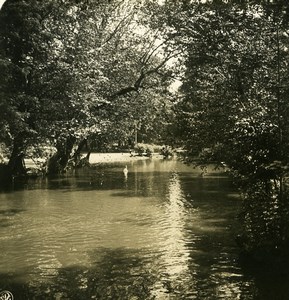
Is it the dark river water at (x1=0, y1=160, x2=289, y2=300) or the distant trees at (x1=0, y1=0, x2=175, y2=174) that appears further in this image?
the distant trees at (x1=0, y1=0, x2=175, y2=174)

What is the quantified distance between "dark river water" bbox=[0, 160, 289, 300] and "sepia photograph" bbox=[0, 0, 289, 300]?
6 centimetres

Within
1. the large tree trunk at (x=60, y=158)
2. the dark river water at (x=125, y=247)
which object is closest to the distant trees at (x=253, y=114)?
the dark river water at (x=125, y=247)

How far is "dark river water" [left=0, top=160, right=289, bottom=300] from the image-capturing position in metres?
10.0

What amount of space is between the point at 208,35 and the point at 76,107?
12833mm

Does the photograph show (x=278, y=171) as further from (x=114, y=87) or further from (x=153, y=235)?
(x=114, y=87)

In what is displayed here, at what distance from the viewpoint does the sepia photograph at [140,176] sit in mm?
10711

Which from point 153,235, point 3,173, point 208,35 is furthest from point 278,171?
point 3,173

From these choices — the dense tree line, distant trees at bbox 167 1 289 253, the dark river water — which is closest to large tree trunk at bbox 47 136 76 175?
the dense tree line

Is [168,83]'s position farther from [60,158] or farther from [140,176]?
[60,158]

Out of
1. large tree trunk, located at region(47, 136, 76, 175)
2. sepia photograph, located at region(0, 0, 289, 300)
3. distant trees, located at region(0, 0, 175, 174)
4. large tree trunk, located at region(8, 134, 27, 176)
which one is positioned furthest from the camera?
large tree trunk, located at region(47, 136, 76, 175)

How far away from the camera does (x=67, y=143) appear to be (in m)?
40.1

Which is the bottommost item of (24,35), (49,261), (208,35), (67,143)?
(49,261)

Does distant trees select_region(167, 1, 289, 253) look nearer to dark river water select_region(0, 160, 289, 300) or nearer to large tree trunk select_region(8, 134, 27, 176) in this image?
dark river water select_region(0, 160, 289, 300)

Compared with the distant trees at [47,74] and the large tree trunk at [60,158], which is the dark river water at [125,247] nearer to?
the distant trees at [47,74]
